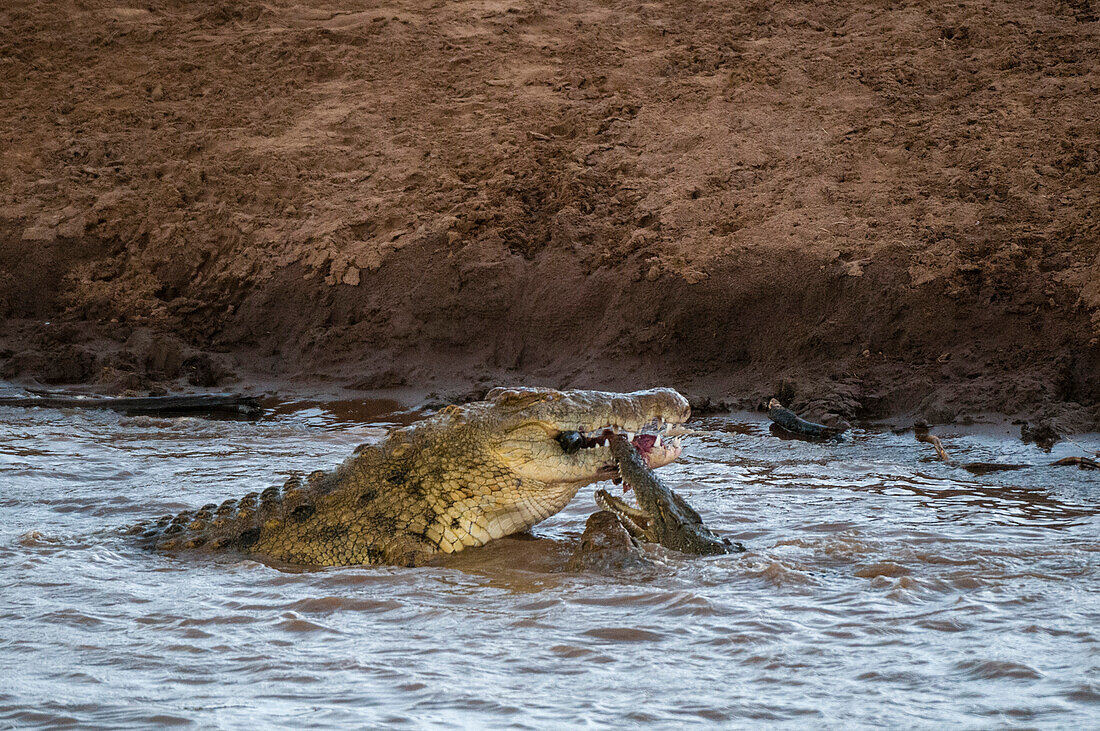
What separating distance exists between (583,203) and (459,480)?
17.4 ft

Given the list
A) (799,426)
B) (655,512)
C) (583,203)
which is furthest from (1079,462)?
(583,203)

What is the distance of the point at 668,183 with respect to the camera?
9039mm

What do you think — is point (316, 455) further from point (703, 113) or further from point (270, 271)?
point (703, 113)

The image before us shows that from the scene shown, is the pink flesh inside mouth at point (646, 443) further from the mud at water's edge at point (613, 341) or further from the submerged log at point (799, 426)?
the mud at water's edge at point (613, 341)

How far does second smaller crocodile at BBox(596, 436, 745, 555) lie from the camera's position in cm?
389

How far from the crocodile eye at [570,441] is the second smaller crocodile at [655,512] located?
0.40 ft

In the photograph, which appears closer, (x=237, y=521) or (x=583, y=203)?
(x=237, y=521)

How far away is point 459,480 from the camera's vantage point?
4172mm

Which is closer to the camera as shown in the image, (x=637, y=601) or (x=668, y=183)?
(x=637, y=601)

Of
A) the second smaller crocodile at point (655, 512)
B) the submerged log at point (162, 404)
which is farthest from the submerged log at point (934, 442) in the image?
the submerged log at point (162, 404)

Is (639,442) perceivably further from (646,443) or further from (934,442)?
(934,442)

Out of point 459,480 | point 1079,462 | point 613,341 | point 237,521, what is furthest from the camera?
point 613,341

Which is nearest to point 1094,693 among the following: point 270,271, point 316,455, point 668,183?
point 316,455

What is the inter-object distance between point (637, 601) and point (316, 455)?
3.64 metres
